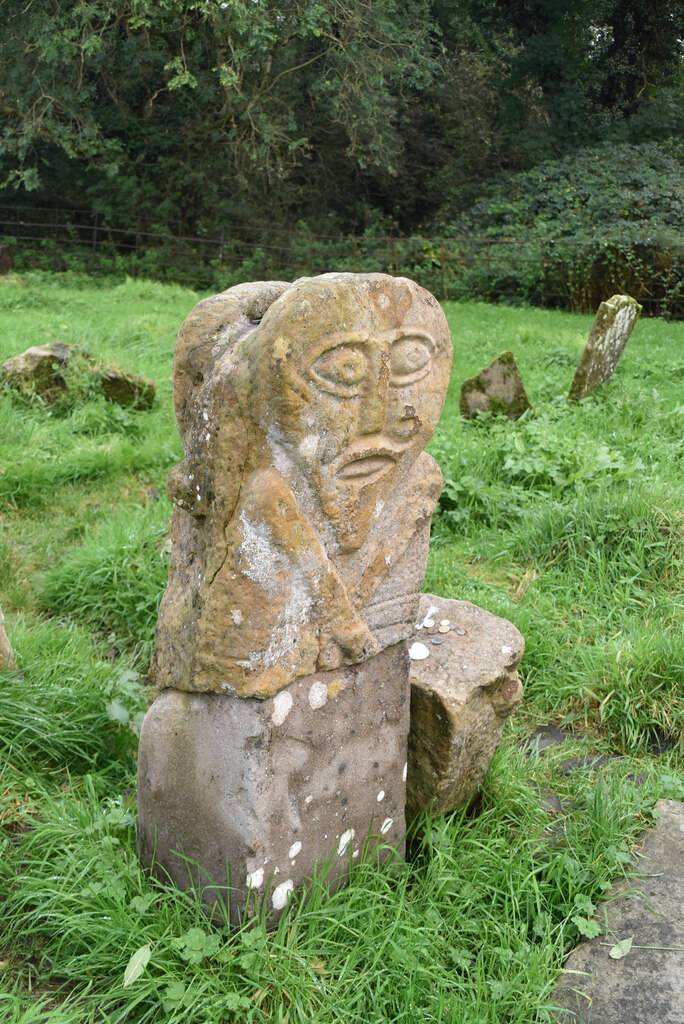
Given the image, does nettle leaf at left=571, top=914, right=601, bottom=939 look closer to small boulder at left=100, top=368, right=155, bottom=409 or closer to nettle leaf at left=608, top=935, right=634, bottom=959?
nettle leaf at left=608, top=935, right=634, bottom=959

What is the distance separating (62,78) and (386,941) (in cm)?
1485

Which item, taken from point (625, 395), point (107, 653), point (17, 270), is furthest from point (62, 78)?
point (107, 653)

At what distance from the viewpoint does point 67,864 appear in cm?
248

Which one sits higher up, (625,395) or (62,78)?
(62,78)

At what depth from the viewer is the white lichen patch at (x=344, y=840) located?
252 cm

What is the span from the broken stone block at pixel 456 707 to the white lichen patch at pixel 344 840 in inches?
16.3

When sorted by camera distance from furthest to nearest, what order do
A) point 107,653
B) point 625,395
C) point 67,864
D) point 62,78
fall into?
1. point 62,78
2. point 625,395
3. point 107,653
4. point 67,864

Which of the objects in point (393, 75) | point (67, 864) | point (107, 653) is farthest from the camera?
point (393, 75)

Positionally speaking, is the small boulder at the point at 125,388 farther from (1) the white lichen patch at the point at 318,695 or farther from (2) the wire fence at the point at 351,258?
(2) the wire fence at the point at 351,258

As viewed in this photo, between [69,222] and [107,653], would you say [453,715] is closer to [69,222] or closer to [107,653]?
[107,653]

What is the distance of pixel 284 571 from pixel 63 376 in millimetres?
4918

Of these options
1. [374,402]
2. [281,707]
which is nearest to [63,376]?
[374,402]

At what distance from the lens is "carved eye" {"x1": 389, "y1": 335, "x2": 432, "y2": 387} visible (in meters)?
2.41

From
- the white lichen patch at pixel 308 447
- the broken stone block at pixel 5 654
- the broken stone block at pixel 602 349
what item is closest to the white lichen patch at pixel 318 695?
the white lichen patch at pixel 308 447
